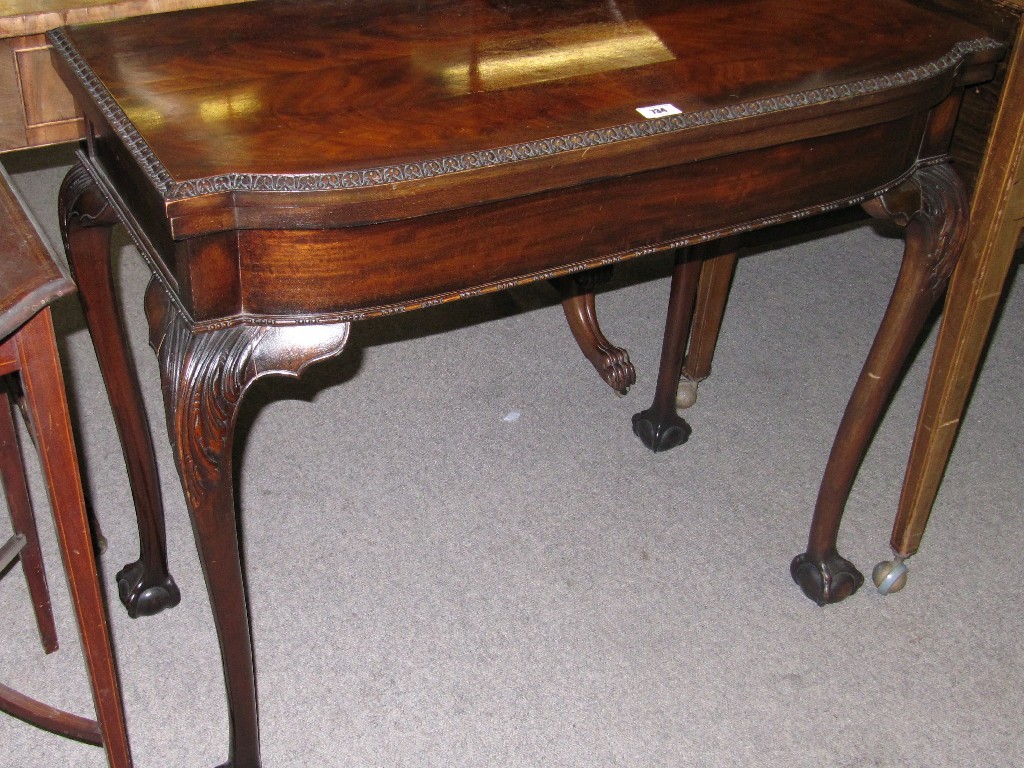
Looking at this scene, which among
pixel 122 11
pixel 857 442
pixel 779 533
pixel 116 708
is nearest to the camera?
pixel 116 708

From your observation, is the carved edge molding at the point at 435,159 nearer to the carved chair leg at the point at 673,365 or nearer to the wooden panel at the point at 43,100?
the wooden panel at the point at 43,100

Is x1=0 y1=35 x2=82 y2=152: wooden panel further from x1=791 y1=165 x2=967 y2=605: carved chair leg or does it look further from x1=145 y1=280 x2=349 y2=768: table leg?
x1=791 y1=165 x2=967 y2=605: carved chair leg

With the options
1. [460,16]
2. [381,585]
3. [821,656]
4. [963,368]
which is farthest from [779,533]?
[460,16]

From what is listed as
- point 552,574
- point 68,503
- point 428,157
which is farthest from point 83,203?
point 552,574

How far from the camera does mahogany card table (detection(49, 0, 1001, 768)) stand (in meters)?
1.01

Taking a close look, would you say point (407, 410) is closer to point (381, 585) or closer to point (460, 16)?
point (381, 585)

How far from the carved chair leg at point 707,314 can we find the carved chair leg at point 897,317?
423 mm

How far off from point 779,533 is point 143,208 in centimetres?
115

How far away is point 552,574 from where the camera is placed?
1739mm

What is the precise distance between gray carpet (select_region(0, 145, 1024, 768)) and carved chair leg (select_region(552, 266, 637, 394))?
5 centimetres

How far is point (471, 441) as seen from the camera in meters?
1.99

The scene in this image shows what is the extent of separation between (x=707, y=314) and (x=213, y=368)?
1134 millimetres

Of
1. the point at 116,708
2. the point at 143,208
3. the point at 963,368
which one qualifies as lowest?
the point at 116,708

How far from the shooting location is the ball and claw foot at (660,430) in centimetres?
197
